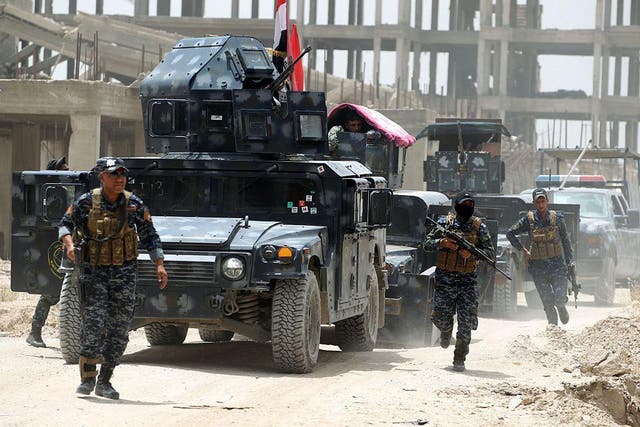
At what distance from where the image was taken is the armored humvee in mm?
11219

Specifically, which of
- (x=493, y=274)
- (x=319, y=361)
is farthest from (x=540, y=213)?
(x=319, y=361)

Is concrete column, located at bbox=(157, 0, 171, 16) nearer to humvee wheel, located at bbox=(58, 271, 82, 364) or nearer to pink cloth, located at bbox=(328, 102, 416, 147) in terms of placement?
pink cloth, located at bbox=(328, 102, 416, 147)

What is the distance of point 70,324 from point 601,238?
1319cm

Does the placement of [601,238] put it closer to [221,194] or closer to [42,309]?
[221,194]

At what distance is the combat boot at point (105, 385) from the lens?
961cm

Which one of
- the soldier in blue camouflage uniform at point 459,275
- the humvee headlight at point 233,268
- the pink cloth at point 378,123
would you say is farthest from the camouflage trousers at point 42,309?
the pink cloth at point 378,123

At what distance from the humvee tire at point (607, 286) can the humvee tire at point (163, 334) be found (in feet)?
34.7

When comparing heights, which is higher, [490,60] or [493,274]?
[490,60]

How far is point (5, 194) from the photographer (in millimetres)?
30516

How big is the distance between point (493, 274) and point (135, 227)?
9943 mm

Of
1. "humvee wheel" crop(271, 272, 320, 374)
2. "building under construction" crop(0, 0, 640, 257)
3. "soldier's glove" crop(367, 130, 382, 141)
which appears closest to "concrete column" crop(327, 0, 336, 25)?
"building under construction" crop(0, 0, 640, 257)

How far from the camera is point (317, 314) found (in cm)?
A: 1177

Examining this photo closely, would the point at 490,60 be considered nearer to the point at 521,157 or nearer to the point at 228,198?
the point at 521,157

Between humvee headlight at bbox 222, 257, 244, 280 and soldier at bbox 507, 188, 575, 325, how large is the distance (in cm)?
621
